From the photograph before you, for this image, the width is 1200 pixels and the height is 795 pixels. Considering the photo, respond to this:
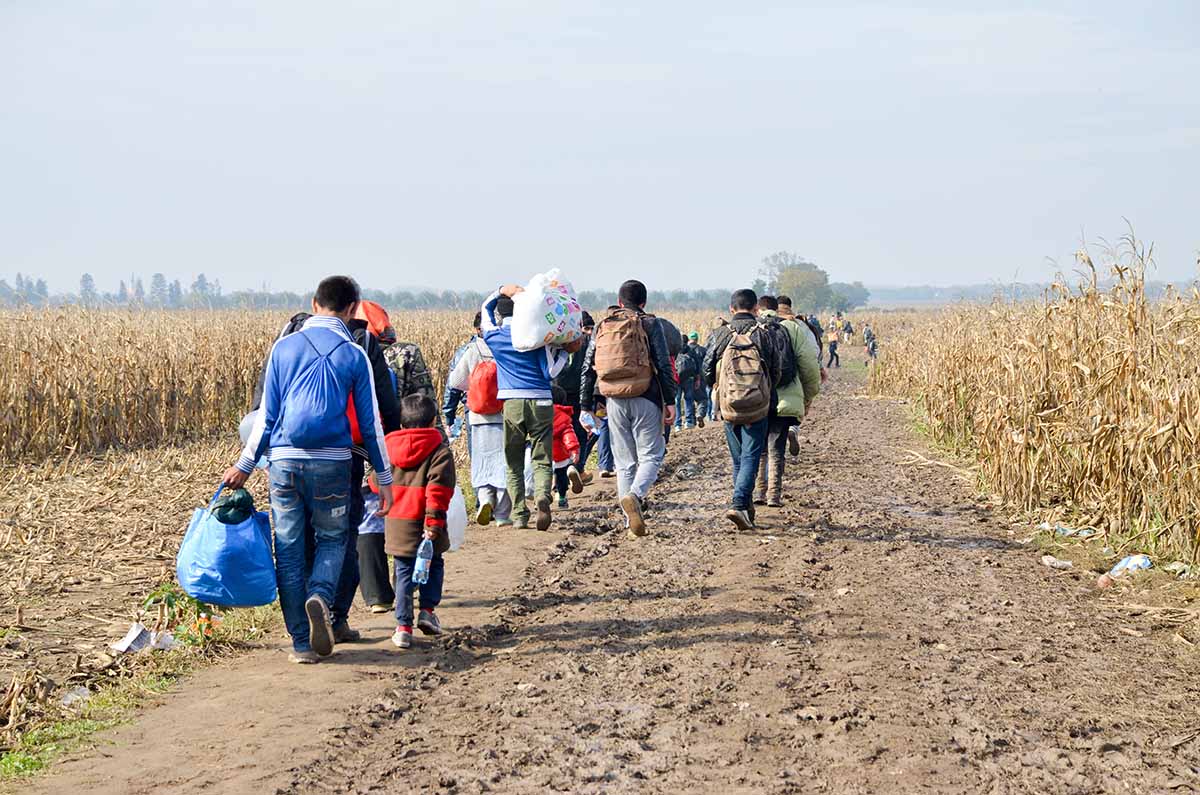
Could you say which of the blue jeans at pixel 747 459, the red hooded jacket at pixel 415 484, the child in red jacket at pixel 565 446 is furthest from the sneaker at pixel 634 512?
the red hooded jacket at pixel 415 484

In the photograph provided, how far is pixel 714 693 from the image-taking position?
19.7ft

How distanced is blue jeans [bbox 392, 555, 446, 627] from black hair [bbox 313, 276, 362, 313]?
1496mm

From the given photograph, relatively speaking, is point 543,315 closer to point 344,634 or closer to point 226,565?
point 344,634

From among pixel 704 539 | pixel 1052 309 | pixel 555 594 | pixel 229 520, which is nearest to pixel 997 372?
pixel 1052 309

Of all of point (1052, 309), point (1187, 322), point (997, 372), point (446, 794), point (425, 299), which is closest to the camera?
point (446, 794)

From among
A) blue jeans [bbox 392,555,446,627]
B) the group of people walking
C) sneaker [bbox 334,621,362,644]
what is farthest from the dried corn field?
sneaker [bbox 334,621,362,644]

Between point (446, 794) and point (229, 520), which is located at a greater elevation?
point (229, 520)

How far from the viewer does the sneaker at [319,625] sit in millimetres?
6367

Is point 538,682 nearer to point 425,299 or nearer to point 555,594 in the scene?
point 555,594

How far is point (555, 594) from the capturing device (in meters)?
8.30

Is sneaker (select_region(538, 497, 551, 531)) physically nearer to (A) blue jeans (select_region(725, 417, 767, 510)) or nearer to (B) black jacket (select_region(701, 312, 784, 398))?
(A) blue jeans (select_region(725, 417, 767, 510))

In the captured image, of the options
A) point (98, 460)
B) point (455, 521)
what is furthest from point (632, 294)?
point (98, 460)

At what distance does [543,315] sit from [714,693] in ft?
14.6

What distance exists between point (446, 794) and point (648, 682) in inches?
67.4
